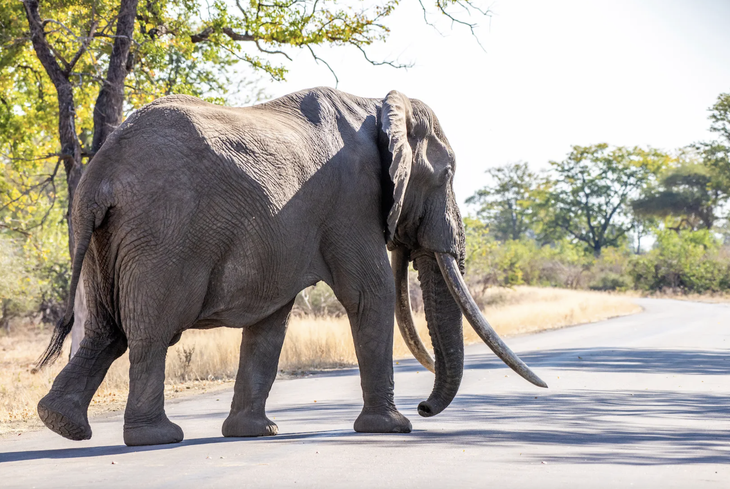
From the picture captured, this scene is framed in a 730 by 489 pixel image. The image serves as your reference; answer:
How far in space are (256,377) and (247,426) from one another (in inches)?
16.7

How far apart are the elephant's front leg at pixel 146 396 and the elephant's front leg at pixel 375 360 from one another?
182 cm

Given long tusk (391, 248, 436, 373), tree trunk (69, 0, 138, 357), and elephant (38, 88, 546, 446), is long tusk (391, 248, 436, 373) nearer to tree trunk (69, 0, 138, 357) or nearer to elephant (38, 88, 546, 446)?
elephant (38, 88, 546, 446)

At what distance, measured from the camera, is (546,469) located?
643 centimetres

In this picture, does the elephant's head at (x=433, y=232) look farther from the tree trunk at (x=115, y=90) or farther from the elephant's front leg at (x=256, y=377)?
the tree trunk at (x=115, y=90)

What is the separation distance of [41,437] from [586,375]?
27.6ft

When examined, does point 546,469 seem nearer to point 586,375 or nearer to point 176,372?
point 586,375

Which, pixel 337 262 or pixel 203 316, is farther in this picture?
pixel 337 262

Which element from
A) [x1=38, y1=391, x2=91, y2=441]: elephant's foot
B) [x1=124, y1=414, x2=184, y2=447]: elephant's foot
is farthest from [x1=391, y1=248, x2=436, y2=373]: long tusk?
[x1=38, y1=391, x2=91, y2=441]: elephant's foot

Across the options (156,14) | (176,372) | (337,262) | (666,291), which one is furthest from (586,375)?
(666,291)

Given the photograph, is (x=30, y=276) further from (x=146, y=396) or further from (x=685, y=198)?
(x=685, y=198)

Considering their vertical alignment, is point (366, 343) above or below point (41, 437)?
above

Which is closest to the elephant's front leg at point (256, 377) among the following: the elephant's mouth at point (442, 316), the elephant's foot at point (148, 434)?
the elephant's foot at point (148, 434)

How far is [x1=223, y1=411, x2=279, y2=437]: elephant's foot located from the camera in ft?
27.7

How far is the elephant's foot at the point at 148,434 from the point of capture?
7.41m
